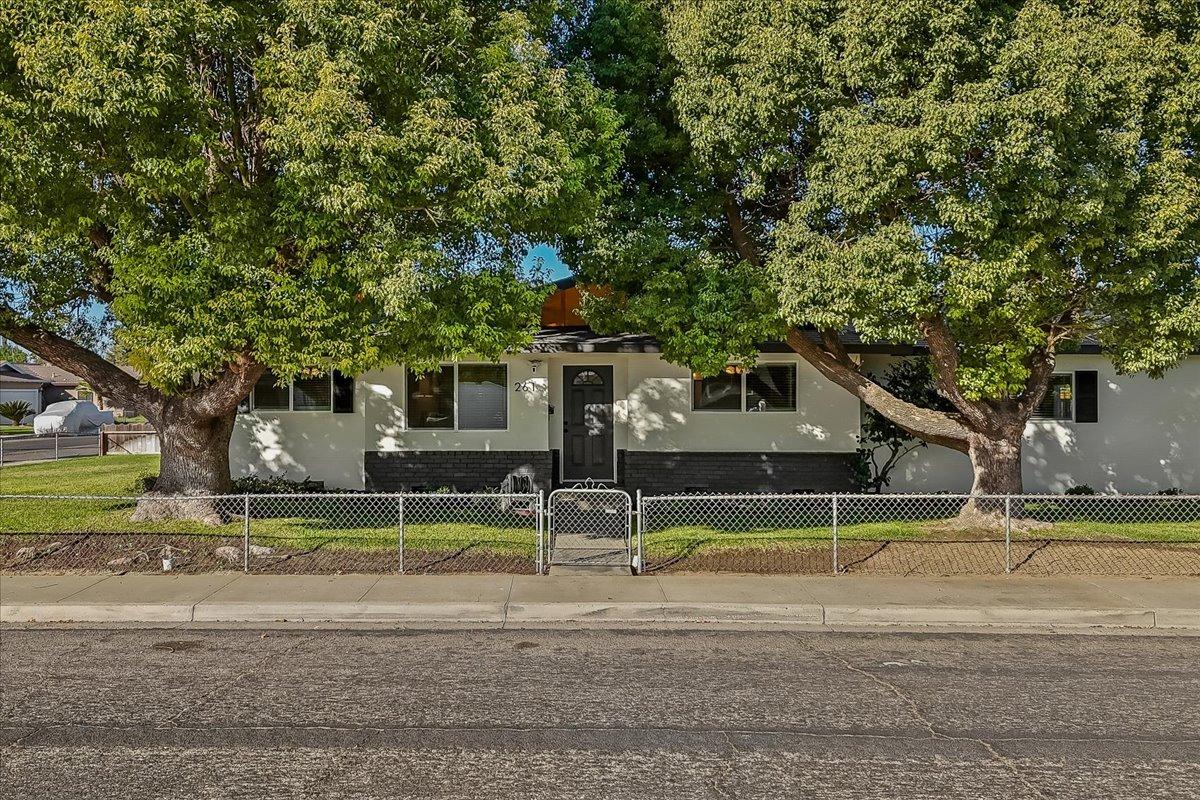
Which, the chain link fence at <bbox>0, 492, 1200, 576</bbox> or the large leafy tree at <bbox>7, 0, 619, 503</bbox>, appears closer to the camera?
the large leafy tree at <bbox>7, 0, 619, 503</bbox>

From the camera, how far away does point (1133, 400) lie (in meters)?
15.1

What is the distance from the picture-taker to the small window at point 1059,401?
15211mm

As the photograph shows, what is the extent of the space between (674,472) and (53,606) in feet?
32.5

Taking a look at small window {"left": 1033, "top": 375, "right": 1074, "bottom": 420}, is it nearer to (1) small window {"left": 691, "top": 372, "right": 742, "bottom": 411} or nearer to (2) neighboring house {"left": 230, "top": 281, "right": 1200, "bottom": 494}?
(2) neighboring house {"left": 230, "top": 281, "right": 1200, "bottom": 494}

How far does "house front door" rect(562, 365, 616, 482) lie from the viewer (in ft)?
49.7

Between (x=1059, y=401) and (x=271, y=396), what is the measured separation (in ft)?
50.5

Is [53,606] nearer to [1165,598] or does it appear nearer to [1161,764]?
[1161,764]

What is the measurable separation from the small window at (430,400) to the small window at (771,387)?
5752 mm

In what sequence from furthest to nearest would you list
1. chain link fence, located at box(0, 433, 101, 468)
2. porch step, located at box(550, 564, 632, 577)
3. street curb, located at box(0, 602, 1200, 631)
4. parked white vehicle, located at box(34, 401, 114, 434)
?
1. parked white vehicle, located at box(34, 401, 114, 434)
2. chain link fence, located at box(0, 433, 101, 468)
3. porch step, located at box(550, 564, 632, 577)
4. street curb, located at box(0, 602, 1200, 631)

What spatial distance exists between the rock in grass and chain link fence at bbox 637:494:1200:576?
4670mm

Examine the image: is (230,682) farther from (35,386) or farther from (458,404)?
(35,386)

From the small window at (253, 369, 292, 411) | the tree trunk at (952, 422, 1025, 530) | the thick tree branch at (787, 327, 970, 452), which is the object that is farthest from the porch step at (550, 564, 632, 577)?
the small window at (253, 369, 292, 411)

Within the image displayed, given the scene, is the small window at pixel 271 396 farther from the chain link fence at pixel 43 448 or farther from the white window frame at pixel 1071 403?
the white window frame at pixel 1071 403

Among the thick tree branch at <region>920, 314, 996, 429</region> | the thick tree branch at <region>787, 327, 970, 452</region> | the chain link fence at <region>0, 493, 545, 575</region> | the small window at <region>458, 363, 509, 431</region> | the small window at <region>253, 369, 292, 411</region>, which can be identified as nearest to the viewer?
the chain link fence at <region>0, 493, 545, 575</region>
